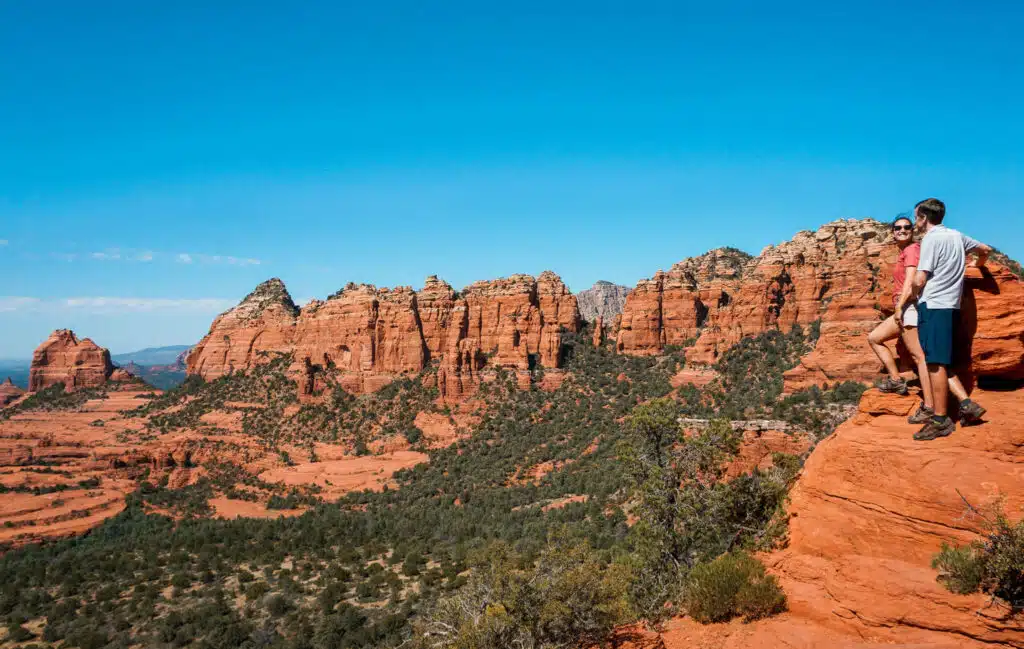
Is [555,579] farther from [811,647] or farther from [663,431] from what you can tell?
[663,431]

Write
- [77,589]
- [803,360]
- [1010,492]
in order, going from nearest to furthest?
[1010,492], [77,589], [803,360]

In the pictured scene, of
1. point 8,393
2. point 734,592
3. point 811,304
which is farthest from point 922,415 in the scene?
point 8,393

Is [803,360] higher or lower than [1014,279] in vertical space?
lower

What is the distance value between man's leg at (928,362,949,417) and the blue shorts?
0.37 ft

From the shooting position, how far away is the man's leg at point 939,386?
8.08 meters

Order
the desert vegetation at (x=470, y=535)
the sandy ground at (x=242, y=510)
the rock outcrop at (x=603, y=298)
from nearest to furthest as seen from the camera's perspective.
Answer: the desert vegetation at (x=470, y=535)
the sandy ground at (x=242, y=510)
the rock outcrop at (x=603, y=298)

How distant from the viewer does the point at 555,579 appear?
12547 mm

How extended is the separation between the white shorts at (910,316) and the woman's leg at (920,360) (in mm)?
78

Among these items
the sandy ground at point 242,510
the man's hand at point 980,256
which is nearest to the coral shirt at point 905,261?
the man's hand at point 980,256

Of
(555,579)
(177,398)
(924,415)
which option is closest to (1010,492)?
(924,415)

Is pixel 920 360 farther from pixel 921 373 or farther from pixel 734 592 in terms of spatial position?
pixel 734 592

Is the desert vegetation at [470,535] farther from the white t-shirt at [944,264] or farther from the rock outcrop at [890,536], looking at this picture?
the white t-shirt at [944,264]

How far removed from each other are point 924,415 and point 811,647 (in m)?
4.03

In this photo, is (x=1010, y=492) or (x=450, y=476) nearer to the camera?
(x=1010, y=492)
